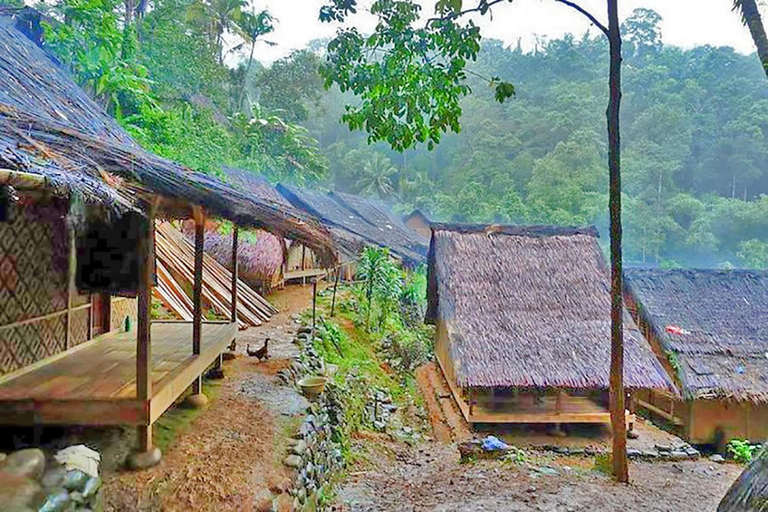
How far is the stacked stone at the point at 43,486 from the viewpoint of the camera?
2291 millimetres

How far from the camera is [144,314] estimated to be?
135 inches

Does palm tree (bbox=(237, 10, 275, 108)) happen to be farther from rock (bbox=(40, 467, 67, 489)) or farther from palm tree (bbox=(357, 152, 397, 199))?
rock (bbox=(40, 467, 67, 489))

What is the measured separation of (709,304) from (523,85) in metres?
28.0

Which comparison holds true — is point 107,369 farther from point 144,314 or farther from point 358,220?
point 358,220

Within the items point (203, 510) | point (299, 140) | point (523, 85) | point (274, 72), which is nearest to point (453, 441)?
point (203, 510)

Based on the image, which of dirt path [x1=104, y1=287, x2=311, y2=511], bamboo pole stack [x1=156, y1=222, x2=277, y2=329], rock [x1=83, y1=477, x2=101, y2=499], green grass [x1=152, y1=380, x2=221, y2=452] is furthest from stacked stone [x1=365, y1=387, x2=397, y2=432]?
rock [x1=83, y1=477, x2=101, y2=499]

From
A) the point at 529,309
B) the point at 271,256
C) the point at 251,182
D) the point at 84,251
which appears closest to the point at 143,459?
the point at 84,251

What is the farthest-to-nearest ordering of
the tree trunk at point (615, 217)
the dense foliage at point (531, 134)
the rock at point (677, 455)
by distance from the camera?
the dense foliage at point (531, 134) < the rock at point (677, 455) < the tree trunk at point (615, 217)

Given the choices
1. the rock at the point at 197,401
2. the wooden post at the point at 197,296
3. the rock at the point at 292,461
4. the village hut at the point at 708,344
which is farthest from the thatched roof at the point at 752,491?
the village hut at the point at 708,344

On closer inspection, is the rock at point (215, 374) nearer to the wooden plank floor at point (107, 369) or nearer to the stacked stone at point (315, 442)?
the wooden plank floor at point (107, 369)

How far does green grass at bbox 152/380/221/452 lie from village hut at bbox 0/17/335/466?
0.95 feet

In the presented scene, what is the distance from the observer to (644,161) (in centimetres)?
2741

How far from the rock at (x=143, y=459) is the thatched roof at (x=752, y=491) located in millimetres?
3642

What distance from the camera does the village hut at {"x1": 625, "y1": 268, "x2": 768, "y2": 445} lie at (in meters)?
9.00
